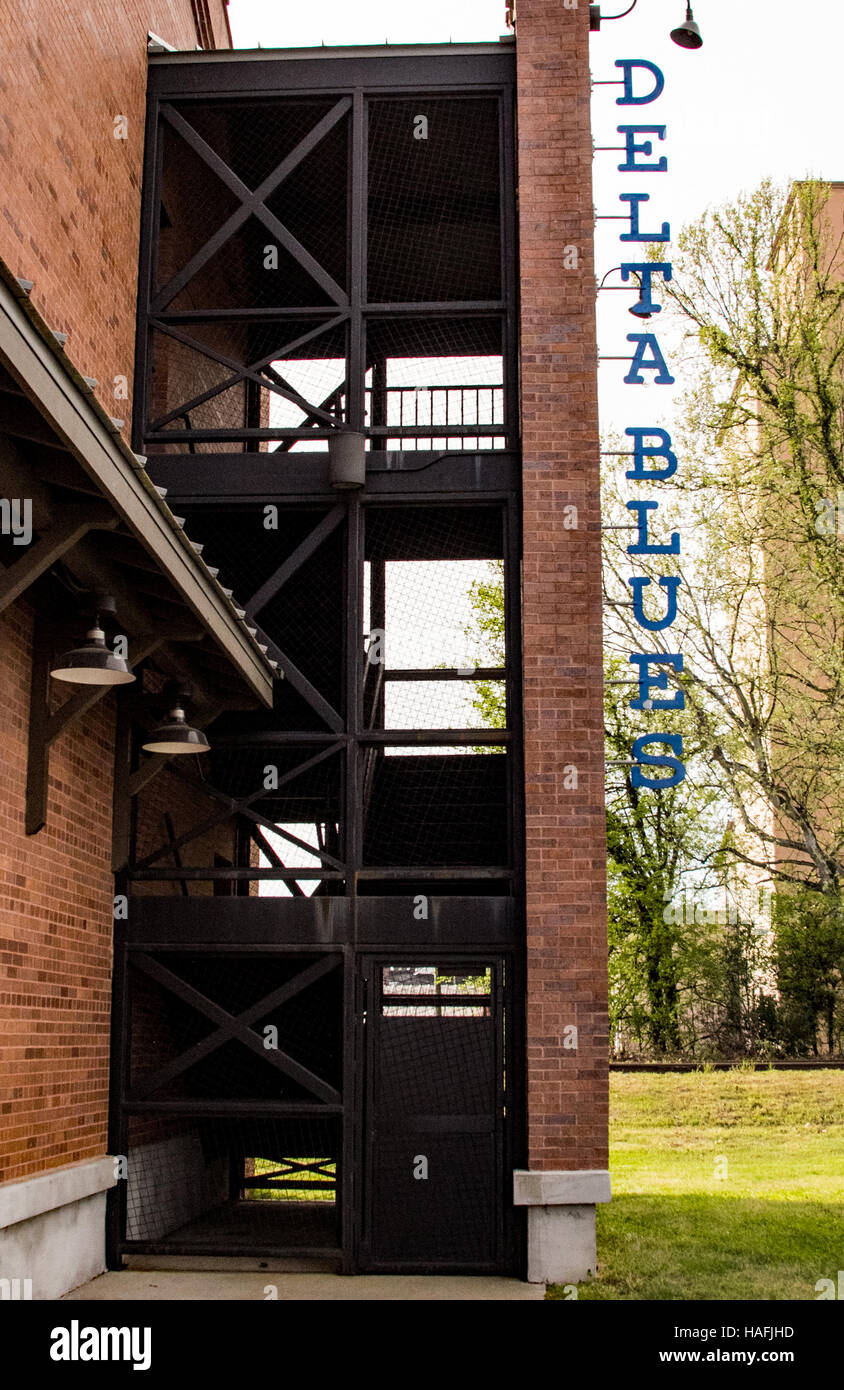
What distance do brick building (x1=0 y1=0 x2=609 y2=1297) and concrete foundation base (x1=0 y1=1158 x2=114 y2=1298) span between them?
0.03 meters

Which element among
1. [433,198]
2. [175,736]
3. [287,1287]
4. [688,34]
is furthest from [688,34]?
[287,1287]

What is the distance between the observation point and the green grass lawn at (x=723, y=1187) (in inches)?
337

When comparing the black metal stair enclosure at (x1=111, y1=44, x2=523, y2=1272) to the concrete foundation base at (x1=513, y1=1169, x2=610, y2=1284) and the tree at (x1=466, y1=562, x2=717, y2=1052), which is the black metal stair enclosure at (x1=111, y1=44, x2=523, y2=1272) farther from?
the tree at (x1=466, y1=562, x2=717, y2=1052)

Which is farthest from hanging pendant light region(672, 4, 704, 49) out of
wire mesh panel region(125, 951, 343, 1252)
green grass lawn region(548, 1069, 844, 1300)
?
green grass lawn region(548, 1069, 844, 1300)

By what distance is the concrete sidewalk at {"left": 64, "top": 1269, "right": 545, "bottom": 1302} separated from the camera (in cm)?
786

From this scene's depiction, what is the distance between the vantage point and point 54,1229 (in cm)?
773

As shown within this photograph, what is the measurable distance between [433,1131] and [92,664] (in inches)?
171

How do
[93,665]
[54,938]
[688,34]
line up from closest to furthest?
[93,665]
[54,938]
[688,34]

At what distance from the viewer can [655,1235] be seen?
9977 millimetres

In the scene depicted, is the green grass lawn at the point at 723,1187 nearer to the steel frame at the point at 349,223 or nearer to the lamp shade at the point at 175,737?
the lamp shade at the point at 175,737

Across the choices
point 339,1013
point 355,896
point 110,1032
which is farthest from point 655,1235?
point 110,1032

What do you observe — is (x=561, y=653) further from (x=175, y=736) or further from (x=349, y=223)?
(x=349, y=223)
